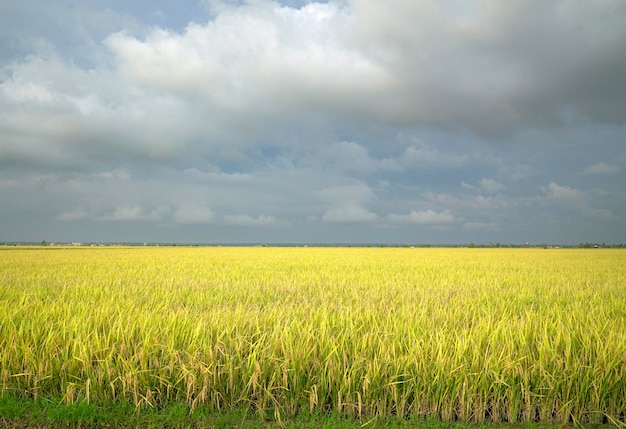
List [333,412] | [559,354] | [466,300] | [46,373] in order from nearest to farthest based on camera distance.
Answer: [333,412] < [46,373] < [559,354] < [466,300]

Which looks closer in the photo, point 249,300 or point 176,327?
point 176,327

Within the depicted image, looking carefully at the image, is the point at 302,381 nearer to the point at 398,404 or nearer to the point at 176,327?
the point at 398,404

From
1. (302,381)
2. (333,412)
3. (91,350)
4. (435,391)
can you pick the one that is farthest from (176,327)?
(435,391)

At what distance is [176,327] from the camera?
450cm

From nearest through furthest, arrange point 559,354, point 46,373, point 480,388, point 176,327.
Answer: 1. point 480,388
2. point 46,373
3. point 559,354
4. point 176,327

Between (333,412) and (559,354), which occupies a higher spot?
(559,354)

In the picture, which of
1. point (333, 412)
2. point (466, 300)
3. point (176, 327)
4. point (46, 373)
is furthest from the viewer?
point (466, 300)

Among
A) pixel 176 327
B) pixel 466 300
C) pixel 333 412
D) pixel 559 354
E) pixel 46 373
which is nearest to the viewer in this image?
pixel 333 412

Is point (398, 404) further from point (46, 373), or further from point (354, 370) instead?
point (46, 373)

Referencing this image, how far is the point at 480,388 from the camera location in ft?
11.0

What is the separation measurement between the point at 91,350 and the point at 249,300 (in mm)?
4392

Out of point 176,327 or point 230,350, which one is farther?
point 176,327

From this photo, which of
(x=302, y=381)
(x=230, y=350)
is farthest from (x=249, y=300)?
(x=302, y=381)

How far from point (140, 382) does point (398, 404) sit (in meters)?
2.37
